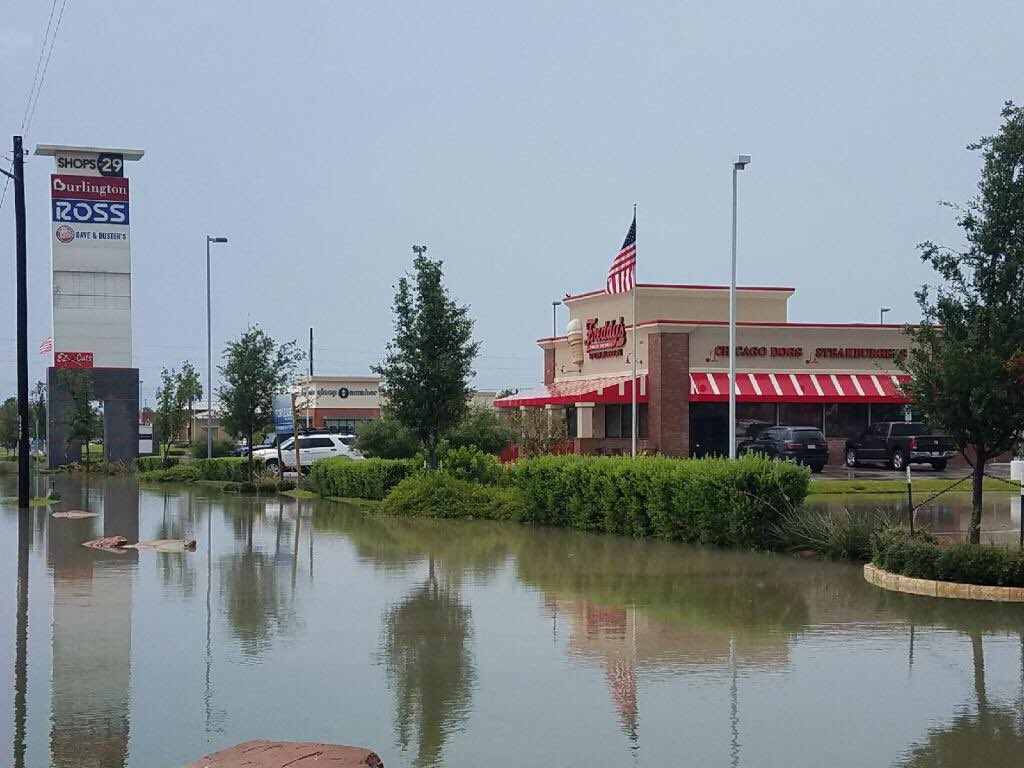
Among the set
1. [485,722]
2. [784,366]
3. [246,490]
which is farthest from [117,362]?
[485,722]

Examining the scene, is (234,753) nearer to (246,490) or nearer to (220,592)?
(220,592)

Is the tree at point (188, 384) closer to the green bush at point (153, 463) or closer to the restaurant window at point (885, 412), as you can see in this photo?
the green bush at point (153, 463)

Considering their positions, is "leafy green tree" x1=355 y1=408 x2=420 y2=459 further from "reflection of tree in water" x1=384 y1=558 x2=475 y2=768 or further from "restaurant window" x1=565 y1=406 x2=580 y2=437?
"reflection of tree in water" x1=384 y1=558 x2=475 y2=768

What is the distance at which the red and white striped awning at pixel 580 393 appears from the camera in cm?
4662

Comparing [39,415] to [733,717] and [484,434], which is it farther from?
[733,717]

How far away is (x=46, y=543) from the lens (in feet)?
77.6

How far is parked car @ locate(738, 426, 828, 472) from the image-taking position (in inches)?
1715

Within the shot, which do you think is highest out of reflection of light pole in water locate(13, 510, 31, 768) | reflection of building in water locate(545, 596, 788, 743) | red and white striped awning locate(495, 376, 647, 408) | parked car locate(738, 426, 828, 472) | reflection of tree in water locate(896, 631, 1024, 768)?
red and white striped awning locate(495, 376, 647, 408)

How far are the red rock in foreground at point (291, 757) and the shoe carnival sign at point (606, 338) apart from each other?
41.1 metres

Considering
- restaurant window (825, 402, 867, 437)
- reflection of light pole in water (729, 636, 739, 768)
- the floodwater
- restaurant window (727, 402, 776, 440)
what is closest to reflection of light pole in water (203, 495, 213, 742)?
the floodwater

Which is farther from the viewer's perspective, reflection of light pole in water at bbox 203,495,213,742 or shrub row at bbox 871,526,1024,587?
shrub row at bbox 871,526,1024,587

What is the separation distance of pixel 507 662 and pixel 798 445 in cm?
3309

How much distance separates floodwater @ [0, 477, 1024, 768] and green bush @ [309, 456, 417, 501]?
13.3 metres

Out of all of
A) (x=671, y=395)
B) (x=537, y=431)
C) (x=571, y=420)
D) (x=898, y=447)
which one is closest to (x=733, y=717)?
(x=537, y=431)
